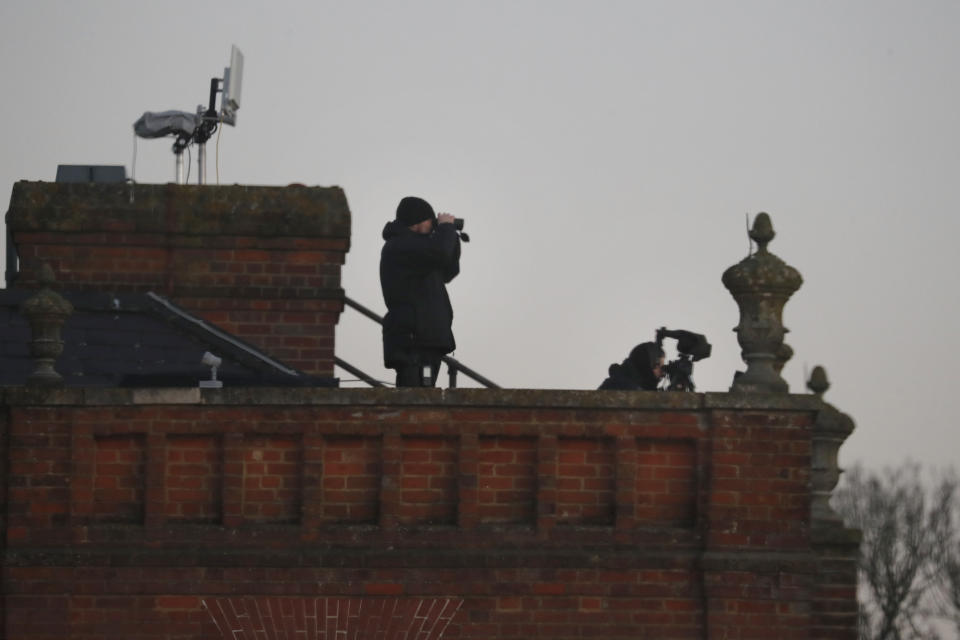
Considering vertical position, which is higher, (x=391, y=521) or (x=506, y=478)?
(x=506, y=478)

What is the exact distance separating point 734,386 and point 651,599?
139cm

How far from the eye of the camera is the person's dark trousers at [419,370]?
1662 cm

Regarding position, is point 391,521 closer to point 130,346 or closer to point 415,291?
point 415,291

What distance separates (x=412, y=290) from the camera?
16.6 meters

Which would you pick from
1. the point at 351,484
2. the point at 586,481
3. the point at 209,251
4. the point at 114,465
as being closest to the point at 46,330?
the point at 114,465

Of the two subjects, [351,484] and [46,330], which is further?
[46,330]

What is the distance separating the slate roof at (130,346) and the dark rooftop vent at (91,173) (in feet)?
7.41

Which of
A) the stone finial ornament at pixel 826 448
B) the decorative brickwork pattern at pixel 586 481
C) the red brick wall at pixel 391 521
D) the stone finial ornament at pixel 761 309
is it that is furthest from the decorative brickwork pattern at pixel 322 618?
the stone finial ornament at pixel 826 448

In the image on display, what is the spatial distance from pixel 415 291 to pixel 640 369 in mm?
1576

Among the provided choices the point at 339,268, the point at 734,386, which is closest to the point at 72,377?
the point at 339,268

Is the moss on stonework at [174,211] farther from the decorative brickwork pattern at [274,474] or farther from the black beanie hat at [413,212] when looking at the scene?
the decorative brickwork pattern at [274,474]

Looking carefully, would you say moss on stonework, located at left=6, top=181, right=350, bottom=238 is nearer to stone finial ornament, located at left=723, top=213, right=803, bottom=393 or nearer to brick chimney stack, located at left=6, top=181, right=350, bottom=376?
brick chimney stack, located at left=6, top=181, right=350, bottom=376

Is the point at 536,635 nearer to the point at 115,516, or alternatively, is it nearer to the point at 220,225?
the point at 115,516

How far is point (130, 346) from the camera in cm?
1822
